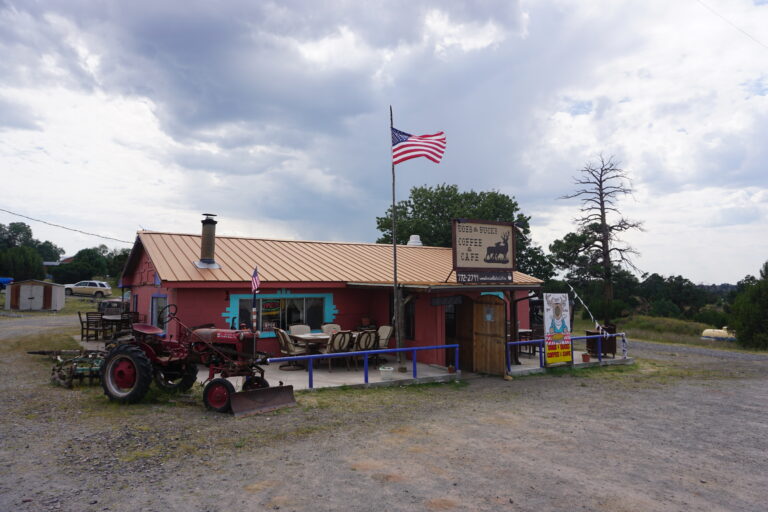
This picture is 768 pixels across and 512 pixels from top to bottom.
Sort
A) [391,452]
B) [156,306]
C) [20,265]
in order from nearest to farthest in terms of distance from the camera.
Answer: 1. [391,452]
2. [156,306]
3. [20,265]

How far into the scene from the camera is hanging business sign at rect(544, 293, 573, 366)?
13.3 metres

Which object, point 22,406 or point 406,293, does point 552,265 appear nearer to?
point 406,293

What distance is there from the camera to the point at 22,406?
8055 mm

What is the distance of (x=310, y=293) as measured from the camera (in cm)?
1491

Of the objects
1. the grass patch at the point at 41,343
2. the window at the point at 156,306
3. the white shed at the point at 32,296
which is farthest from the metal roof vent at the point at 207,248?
the white shed at the point at 32,296

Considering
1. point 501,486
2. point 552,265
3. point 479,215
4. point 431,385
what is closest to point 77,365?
point 431,385

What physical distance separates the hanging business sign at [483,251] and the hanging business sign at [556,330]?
4.80 feet

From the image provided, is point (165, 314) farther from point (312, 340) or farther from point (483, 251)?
point (483, 251)

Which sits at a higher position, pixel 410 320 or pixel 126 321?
pixel 410 320

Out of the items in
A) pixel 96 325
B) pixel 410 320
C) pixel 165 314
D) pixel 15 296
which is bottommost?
pixel 96 325

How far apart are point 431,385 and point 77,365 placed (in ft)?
24.9

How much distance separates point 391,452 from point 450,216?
120 ft

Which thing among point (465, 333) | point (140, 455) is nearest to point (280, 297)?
point (465, 333)

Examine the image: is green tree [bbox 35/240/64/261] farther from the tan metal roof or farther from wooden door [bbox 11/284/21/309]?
the tan metal roof
